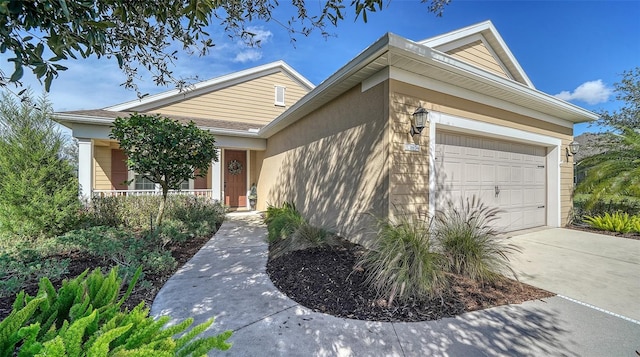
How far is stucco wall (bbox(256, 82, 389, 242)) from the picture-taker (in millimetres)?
4305

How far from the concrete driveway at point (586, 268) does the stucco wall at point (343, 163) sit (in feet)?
7.56

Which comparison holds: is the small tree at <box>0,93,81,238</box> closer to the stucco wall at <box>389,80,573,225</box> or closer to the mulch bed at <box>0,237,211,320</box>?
the mulch bed at <box>0,237,211,320</box>

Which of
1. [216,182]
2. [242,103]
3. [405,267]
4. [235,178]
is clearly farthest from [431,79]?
[242,103]

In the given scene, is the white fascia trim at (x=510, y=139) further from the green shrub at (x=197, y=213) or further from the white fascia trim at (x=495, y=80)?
the green shrub at (x=197, y=213)

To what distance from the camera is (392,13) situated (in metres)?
3.93

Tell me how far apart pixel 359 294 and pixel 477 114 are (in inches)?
167

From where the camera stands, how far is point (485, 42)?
6094 millimetres

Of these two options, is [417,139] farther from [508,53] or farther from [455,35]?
[508,53]

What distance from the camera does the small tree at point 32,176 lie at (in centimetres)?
517

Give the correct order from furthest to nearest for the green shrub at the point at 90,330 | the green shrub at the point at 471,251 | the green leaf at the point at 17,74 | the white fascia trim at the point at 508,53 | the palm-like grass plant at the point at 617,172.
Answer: the palm-like grass plant at the point at 617,172 → the white fascia trim at the point at 508,53 → the green shrub at the point at 471,251 → the green leaf at the point at 17,74 → the green shrub at the point at 90,330

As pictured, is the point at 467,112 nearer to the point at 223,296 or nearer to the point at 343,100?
the point at 343,100

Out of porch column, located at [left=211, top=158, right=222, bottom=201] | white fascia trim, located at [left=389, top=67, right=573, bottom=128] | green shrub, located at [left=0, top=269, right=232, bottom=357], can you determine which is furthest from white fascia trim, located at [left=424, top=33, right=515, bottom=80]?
porch column, located at [left=211, top=158, right=222, bottom=201]

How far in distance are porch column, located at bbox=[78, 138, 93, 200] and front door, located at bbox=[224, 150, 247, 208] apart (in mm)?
4133

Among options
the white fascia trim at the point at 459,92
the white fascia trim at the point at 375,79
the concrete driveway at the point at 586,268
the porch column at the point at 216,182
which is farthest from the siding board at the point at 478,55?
the porch column at the point at 216,182
